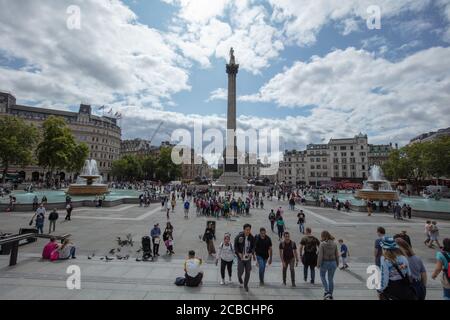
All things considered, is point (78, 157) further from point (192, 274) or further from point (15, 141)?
point (192, 274)

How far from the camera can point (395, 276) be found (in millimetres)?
4562

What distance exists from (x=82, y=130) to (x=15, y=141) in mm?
38475

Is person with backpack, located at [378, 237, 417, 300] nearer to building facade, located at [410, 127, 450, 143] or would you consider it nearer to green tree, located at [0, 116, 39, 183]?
green tree, located at [0, 116, 39, 183]

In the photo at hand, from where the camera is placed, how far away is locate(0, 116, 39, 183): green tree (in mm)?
54250

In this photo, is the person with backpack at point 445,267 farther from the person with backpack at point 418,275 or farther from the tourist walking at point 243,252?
the tourist walking at point 243,252

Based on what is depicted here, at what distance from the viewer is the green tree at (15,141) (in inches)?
2136

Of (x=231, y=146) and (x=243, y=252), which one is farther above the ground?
(x=231, y=146)

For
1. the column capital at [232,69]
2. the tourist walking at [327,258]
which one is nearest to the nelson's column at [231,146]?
the column capital at [232,69]

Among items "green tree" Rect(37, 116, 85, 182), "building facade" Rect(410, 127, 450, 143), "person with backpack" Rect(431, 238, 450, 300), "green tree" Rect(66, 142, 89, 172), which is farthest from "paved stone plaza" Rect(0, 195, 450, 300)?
"building facade" Rect(410, 127, 450, 143)

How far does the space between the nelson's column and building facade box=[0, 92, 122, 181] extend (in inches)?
2356

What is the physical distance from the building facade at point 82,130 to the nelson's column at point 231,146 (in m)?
59.8

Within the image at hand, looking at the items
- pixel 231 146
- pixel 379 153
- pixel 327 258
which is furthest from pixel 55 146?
pixel 379 153

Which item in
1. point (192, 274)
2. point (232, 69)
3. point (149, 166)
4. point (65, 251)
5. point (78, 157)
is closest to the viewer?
point (192, 274)
